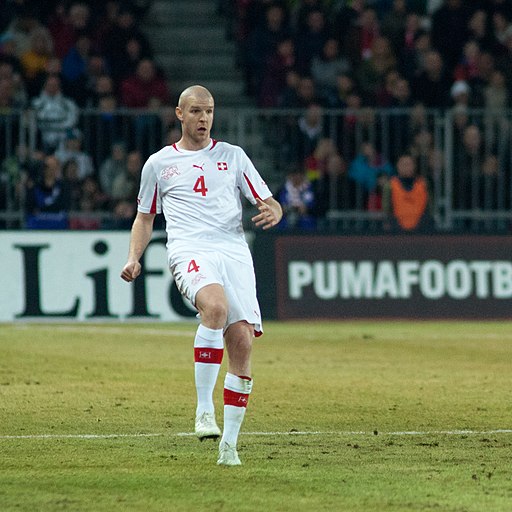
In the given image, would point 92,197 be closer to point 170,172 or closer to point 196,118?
point 170,172

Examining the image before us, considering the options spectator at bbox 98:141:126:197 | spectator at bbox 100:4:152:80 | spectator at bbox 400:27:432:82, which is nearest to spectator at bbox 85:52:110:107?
spectator at bbox 100:4:152:80

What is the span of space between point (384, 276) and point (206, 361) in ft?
38.8

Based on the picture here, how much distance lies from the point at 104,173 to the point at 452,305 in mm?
5276

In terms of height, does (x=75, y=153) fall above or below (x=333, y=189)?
above

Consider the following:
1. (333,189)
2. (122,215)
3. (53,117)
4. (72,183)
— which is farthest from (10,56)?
(333,189)

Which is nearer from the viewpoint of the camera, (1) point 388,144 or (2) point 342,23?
(1) point 388,144

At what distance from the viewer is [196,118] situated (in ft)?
29.1

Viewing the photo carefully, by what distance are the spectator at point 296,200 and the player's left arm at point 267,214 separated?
11883 millimetres

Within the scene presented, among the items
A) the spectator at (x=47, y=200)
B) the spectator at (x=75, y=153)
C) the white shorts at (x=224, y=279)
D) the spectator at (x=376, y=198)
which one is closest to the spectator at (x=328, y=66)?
the spectator at (x=376, y=198)

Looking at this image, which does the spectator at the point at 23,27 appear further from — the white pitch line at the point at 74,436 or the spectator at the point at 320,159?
the white pitch line at the point at 74,436

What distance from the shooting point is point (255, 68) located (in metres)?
24.4

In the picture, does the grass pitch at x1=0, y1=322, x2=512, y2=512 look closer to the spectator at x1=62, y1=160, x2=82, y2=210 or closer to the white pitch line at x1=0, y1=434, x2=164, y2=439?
the white pitch line at x1=0, y1=434, x2=164, y2=439

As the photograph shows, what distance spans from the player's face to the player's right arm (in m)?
0.59

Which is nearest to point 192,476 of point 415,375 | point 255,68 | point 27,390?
point 27,390
